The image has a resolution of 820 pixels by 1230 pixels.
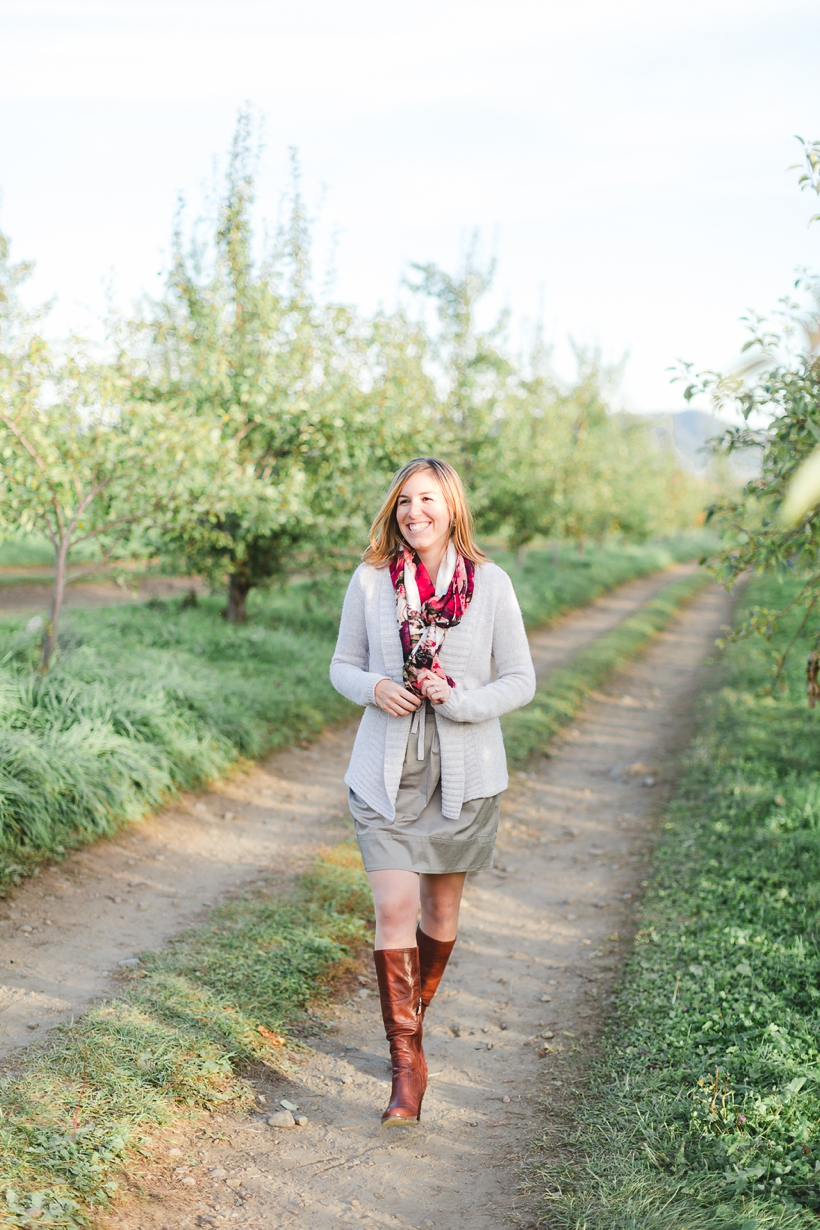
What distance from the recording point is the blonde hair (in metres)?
3.29

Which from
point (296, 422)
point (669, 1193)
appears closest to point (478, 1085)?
point (669, 1193)

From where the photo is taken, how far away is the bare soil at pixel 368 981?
289cm

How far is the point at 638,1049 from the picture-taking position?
358cm

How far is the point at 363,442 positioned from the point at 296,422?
2.34ft

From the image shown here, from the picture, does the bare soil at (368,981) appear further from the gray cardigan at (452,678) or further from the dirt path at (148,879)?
the gray cardigan at (452,678)

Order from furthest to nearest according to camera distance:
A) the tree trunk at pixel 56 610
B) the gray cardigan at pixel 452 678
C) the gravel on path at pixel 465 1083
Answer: the tree trunk at pixel 56 610 → the gray cardigan at pixel 452 678 → the gravel on path at pixel 465 1083

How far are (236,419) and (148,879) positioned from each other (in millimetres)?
4350

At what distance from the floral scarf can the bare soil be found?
1.52 metres

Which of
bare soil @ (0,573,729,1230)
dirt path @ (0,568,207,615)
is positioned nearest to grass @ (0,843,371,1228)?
bare soil @ (0,573,729,1230)

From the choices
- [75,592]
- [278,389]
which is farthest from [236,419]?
[75,592]

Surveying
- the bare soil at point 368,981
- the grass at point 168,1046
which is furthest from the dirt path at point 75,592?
the grass at point 168,1046

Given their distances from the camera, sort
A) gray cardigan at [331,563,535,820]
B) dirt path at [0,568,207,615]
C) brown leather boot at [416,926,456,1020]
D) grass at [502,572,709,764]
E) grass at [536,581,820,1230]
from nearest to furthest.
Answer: grass at [536,581,820,1230] → gray cardigan at [331,563,535,820] → brown leather boot at [416,926,456,1020] → grass at [502,572,709,764] → dirt path at [0,568,207,615]

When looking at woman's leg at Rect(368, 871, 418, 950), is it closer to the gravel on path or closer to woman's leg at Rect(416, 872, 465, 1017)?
woman's leg at Rect(416, 872, 465, 1017)

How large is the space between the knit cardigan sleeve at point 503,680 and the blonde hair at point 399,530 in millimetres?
175
